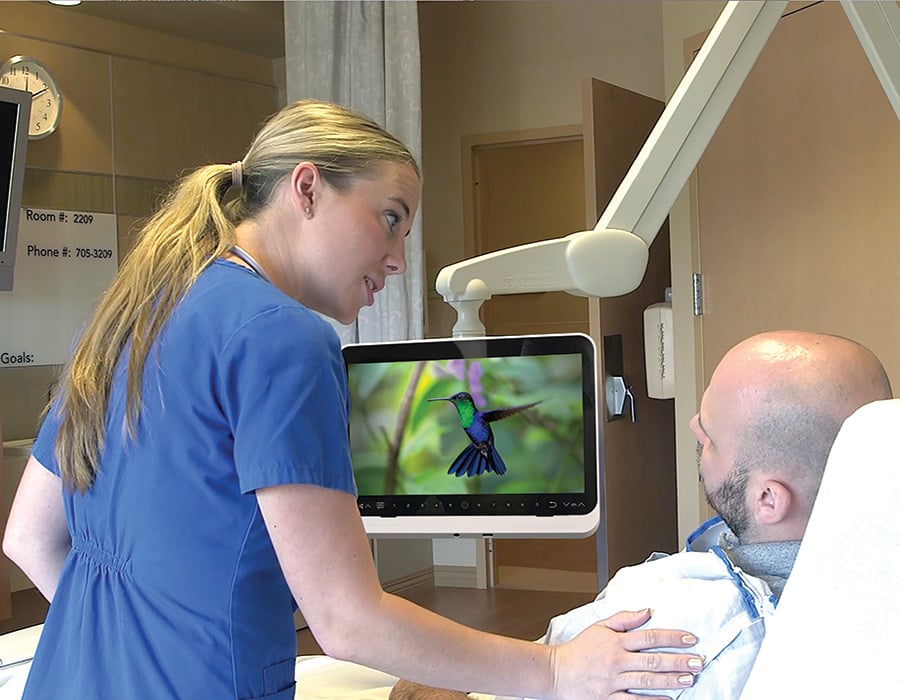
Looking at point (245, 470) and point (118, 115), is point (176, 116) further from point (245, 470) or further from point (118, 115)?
point (245, 470)

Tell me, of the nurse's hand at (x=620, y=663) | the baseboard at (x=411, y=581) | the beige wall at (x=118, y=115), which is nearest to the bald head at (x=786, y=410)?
the nurse's hand at (x=620, y=663)

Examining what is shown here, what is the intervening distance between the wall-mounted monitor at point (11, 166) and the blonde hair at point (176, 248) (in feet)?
9.52

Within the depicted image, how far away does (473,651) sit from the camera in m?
0.99

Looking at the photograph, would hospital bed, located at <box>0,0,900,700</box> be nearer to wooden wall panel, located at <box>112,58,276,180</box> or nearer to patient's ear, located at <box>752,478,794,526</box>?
patient's ear, located at <box>752,478,794,526</box>

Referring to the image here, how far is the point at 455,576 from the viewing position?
470 centimetres

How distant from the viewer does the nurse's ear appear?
1071 millimetres

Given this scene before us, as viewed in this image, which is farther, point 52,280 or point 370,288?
point 52,280

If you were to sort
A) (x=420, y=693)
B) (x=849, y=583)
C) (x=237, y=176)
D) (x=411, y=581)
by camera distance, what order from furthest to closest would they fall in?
(x=411, y=581) < (x=420, y=693) < (x=237, y=176) < (x=849, y=583)

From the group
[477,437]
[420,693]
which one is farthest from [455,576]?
[420,693]

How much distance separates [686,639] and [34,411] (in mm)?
3748

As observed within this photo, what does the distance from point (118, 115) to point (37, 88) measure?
1.31ft

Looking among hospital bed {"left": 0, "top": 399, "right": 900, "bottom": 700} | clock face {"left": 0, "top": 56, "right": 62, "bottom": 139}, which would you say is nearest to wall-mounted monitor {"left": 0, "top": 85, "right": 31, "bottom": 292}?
clock face {"left": 0, "top": 56, "right": 62, "bottom": 139}

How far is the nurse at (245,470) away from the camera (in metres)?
0.93

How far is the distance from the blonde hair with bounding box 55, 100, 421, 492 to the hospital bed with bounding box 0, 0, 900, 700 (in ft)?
0.61
